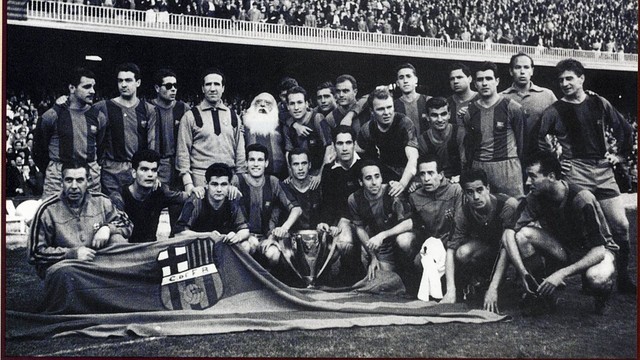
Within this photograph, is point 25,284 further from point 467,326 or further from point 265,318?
point 467,326

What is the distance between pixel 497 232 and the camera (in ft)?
16.6

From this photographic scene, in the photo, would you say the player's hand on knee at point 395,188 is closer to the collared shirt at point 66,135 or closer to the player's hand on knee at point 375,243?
the player's hand on knee at point 375,243

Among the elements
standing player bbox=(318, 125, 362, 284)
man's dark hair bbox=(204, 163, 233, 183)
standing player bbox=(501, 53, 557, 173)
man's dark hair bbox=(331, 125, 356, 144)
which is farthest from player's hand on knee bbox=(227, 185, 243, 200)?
standing player bbox=(501, 53, 557, 173)

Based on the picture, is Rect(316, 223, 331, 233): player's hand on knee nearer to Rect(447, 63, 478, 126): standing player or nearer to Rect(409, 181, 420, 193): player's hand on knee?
Rect(409, 181, 420, 193): player's hand on knee

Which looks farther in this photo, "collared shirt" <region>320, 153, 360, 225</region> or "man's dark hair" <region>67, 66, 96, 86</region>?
"collared shirt" <region>320, 153, 360, 225</region>

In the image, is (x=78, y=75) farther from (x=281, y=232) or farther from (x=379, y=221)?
(x=379, y=221)

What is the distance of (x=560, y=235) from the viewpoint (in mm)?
5070

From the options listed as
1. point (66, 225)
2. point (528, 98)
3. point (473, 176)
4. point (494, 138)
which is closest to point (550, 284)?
point (473, 176)

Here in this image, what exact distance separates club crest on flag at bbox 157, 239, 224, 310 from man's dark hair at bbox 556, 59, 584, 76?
3294mm

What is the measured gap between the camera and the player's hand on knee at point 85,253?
15.7 feet

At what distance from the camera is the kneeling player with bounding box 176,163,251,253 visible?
493 centimetres

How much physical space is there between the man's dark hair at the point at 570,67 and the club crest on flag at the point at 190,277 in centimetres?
329

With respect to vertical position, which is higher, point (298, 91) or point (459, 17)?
point (459, 17)

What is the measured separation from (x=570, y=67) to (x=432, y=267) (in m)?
2.10
